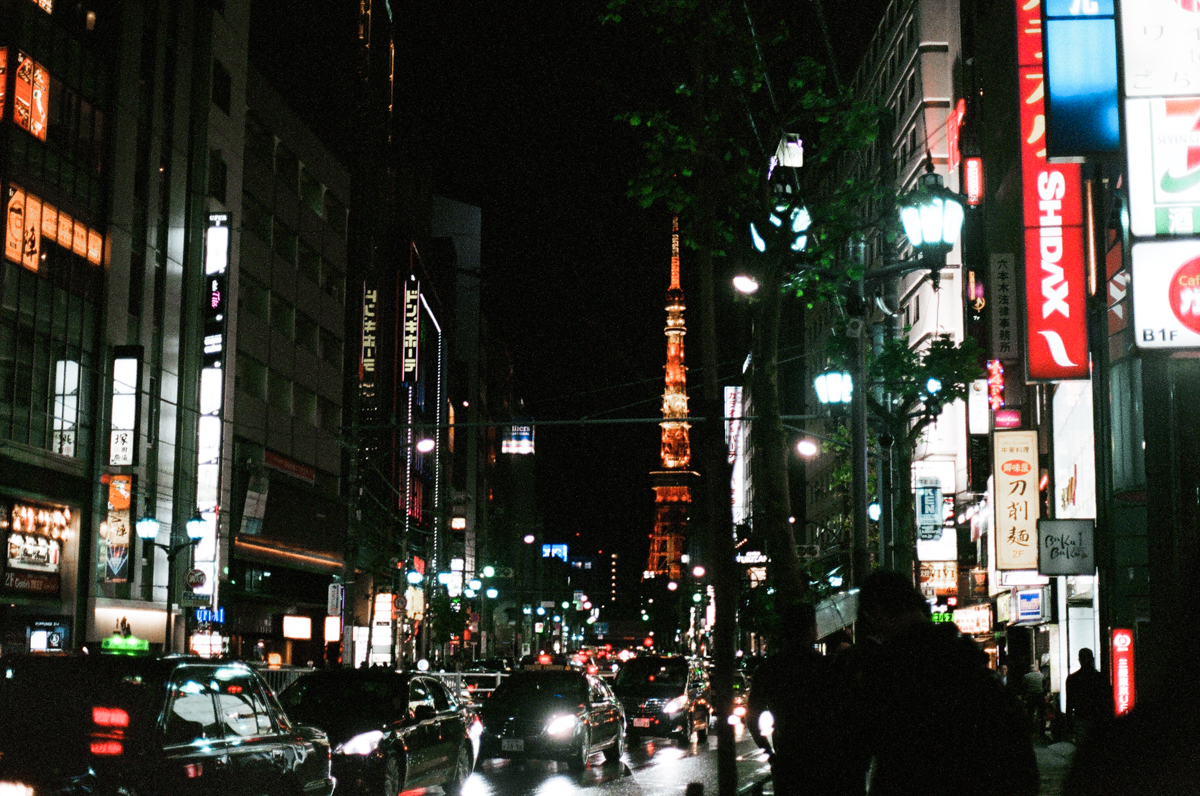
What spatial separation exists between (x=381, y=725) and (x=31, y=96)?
2271 centimetres

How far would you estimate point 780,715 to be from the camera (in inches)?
324

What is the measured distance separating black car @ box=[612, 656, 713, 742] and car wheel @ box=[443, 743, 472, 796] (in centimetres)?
1201

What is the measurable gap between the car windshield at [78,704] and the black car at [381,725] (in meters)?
5.31

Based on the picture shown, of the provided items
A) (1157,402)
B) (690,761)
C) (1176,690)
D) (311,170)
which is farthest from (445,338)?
(1176,690)

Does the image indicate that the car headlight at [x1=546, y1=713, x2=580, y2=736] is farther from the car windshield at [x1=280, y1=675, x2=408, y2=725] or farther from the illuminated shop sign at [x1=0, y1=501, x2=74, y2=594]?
the illuminated shop sign at [x1=0, y1=501, x2=74, y2=594]

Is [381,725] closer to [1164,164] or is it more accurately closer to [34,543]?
[1164,164]

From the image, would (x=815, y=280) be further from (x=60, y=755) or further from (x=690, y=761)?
(x=60, y=755)

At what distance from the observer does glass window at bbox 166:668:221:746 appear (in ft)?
29.3

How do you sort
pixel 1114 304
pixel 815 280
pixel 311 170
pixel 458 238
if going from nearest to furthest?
pixel 1114 304 → pixel 815 280 → pixel 311 170 → pixel 458 238

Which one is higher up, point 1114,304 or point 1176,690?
point 1114,304

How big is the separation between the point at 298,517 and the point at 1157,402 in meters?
41.8

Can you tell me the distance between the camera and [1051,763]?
20.9 metres

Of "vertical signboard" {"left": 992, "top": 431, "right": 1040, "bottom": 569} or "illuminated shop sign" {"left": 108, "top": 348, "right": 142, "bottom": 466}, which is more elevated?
"illuminated shop sign" {"left": 108, "top": 348, "right": 142, "bottom": 466}

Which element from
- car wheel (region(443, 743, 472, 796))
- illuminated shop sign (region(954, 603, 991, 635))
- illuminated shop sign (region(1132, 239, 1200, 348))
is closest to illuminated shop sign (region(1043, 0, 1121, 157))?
illuminated shop sign (region(1132, 239, 1200, 348))
